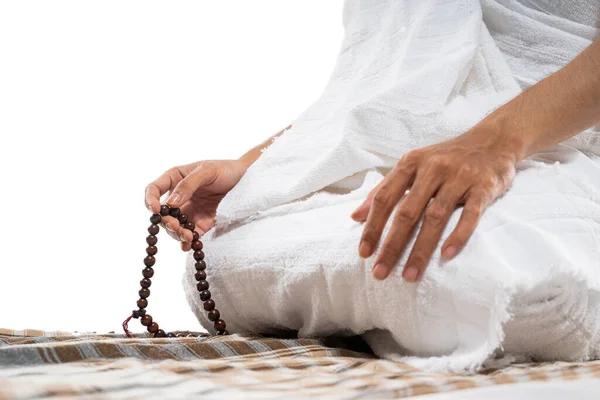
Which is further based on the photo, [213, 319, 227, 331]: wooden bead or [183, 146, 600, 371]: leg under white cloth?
[213, 319, 227, 331]: wooden bead

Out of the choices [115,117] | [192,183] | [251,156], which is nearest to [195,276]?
[192,183]

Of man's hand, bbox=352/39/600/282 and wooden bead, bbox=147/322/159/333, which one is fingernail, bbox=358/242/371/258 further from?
wooden bead, bbox=147/322/159/333

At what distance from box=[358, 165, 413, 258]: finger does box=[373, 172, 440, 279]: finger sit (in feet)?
0.06

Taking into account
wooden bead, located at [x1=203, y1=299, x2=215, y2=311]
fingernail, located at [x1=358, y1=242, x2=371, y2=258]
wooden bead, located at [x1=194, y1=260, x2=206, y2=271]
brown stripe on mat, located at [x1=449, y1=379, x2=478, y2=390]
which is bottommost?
brown stripe on mat, located at [x1=449, y1=379, x2=478, y2=390]

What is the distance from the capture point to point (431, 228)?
2.11ft

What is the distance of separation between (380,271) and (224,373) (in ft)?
0.59

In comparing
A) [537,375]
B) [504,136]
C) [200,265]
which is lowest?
[537,375]

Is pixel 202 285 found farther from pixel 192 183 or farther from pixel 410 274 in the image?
pixel 410 274

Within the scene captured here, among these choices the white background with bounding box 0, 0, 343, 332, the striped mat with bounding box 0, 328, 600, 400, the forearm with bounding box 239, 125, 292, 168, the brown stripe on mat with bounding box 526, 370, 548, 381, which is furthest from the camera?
the white background with bounding box 0, 0, 343, 332

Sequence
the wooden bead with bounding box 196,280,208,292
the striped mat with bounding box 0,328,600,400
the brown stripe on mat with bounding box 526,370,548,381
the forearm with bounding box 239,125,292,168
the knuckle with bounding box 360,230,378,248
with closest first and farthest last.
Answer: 1. the striped mat with bounding box 0,328,600,400
2. the brown stripe on mat with bounding box 526,370,548,381
3. the knuckle with bounding box 360,230,378,248
4. the wooden bead with bounding box 196,280,208,292
5. the forearm with bounding box 239,125,292,168

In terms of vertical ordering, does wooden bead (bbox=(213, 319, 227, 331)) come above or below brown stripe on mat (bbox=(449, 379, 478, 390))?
above

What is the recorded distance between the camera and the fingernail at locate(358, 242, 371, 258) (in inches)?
26.2

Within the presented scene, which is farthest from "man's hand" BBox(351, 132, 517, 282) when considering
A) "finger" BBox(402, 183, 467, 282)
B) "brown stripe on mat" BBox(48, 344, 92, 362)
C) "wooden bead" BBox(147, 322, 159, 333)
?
"wooden bead" BBox(147, 322, 159, 333)

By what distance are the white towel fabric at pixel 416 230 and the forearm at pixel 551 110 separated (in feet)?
0.13
